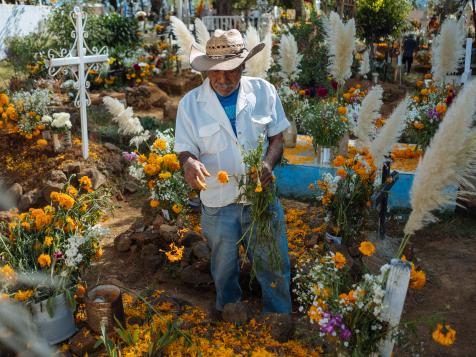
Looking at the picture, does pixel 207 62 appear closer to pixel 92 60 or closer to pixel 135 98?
pixel 92 60

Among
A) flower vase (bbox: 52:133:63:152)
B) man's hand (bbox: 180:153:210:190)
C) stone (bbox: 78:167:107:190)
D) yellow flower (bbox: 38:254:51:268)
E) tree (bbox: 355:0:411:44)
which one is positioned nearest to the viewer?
man's hand (bbox: 180:153:210:190)

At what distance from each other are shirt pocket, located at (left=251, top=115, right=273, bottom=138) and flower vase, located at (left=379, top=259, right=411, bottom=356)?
1210 mm

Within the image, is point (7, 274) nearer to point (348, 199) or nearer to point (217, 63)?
point (217, 63)

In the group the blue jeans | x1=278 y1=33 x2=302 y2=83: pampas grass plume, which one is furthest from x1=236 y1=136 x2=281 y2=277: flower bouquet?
x1=278 y1=33 x2=302 y2=83: pampas grass plume

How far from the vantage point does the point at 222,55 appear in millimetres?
2865

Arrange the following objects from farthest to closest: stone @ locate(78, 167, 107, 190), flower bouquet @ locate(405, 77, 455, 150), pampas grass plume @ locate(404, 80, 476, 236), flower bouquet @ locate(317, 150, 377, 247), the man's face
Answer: stone @ locate(78, 167, 107, 190) → flower bouquet @ locate(405, 77, 455, 150) → flower bouquet @ locate(317, 150, 377, 247) → the man's face → pampas grass plume @ locate(404, 80, 476, 236)

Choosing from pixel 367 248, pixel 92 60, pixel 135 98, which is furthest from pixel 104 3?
pixel 367 248

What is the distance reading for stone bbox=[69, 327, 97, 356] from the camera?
2.75 meters

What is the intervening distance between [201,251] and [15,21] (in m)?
13.5

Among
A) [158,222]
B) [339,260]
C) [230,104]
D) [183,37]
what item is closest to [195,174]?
[230,104]

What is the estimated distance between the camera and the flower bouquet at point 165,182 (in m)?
4.08

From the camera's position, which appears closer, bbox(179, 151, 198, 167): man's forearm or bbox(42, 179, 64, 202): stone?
bbox(179, 151, 198, 167): man's forearm

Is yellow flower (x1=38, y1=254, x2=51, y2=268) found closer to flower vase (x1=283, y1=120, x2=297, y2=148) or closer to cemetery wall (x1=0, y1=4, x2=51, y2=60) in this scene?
flower vase (x1=283, y1=120, x2=297, y2=148)

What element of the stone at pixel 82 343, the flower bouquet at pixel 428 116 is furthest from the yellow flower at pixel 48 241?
the flower bouquet at pixel 428 116
